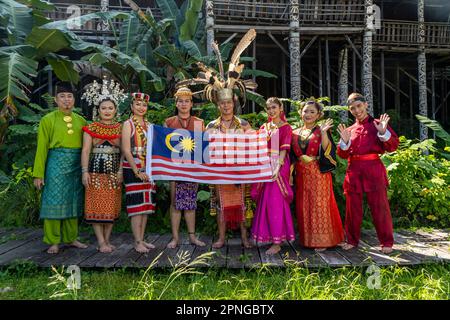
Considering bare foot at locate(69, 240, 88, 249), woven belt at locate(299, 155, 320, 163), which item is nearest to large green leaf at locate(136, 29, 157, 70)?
bare foot at locate(69, 240, 88, 249)

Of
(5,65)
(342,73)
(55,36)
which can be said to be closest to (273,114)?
(5,65)

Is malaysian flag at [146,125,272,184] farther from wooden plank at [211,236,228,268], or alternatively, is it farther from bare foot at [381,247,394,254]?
bare foot at [381,247,394,254]

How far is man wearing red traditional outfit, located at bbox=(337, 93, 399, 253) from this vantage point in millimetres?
3914

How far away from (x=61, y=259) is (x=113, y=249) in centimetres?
55

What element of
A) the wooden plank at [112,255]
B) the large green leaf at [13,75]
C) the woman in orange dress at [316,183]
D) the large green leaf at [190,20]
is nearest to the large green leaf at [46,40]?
the large green leaf at [13,75]

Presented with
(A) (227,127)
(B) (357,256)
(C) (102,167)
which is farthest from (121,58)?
(B) (357,256)

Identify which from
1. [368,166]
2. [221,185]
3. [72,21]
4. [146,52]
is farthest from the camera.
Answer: [146,52]

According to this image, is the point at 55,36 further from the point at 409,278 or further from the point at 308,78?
the point at 308,78

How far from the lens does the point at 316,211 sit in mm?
4000

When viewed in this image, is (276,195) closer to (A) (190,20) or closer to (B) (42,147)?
(B) (42,147)

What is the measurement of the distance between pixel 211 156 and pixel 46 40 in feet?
15.1

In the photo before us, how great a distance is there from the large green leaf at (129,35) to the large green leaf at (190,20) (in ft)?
3.79

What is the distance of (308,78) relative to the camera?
14.8m

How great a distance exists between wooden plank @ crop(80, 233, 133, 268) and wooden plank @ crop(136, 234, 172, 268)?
269 millimetres
